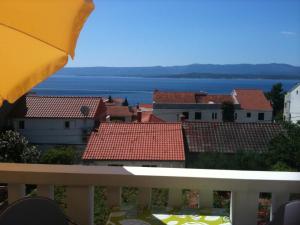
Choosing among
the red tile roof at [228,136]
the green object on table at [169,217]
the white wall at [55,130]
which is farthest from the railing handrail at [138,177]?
the white wall at [55,130]

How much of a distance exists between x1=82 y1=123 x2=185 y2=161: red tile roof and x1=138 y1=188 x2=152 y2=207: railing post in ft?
46.1

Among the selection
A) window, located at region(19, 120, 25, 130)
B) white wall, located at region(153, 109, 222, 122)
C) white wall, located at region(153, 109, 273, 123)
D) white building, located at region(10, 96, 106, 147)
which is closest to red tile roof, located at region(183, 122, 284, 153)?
white building, located at region(10, 96, 106, 147)

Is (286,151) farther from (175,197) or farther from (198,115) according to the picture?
(198,115)

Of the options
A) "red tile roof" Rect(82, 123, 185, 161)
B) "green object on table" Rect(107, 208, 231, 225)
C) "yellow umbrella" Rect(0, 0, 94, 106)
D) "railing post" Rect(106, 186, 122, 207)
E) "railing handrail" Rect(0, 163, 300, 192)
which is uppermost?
"yellow umbrella" Rect(0, 0, 94, 106)

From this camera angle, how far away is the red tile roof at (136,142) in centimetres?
1605

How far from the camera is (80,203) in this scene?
165cm

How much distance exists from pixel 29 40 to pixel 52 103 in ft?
67.0

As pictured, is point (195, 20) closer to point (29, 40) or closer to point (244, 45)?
point (244, 45)

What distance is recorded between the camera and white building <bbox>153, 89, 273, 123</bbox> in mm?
33906

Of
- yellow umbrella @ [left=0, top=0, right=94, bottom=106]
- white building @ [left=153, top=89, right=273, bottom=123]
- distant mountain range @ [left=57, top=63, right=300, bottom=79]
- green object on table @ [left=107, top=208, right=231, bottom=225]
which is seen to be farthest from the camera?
distant mountain range @ [left=57, top=63, right=300, bottom=79]

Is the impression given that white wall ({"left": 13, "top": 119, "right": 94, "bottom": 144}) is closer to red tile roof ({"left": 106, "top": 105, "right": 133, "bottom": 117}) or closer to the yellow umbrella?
red tile roof ({"left": 106, "top": 105, "right": 133, "bottom": 117})

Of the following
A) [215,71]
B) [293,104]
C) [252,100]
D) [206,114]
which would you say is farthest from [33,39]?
[215,71]

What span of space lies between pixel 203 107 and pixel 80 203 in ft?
109

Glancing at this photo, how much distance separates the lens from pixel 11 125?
15711 millimetres
